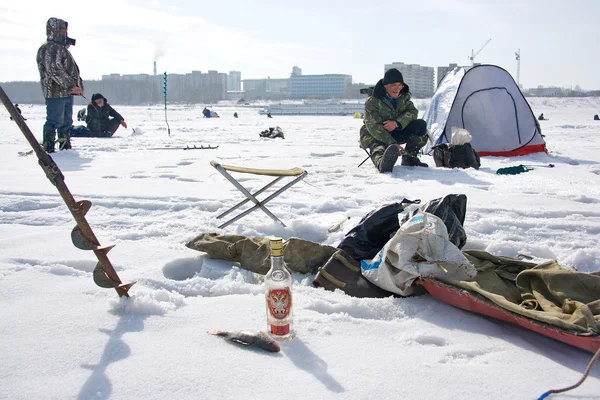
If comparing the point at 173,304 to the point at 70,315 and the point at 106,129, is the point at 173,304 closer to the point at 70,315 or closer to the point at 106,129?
the point at 70,315

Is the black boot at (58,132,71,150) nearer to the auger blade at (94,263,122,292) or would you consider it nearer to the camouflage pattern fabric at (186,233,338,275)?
the camouflage pattern fabric at (186,233,338,275)

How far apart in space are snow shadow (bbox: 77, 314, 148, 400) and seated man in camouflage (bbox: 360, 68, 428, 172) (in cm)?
453

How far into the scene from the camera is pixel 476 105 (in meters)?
8.05

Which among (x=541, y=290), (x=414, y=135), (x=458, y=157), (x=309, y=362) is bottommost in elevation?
(x=309, y=362)

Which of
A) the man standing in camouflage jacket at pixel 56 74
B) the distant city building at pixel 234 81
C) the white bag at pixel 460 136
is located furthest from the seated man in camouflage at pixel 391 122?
the distant city building at pixel 234 81

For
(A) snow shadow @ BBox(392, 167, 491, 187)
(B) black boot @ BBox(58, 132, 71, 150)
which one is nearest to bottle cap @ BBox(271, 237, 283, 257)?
(A) snow shadow @ BBox(392, 167, 491, 187)

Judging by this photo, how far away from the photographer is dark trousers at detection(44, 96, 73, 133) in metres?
7.95

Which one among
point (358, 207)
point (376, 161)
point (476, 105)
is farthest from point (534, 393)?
point (476, 105)

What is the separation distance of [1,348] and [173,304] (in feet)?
2.28

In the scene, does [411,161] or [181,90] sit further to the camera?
[181,90]

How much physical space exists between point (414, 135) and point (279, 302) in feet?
16.9

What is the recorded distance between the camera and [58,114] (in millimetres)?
8023

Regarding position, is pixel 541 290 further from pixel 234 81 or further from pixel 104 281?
pixel 234 81

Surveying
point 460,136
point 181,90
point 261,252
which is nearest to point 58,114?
point 460,136
